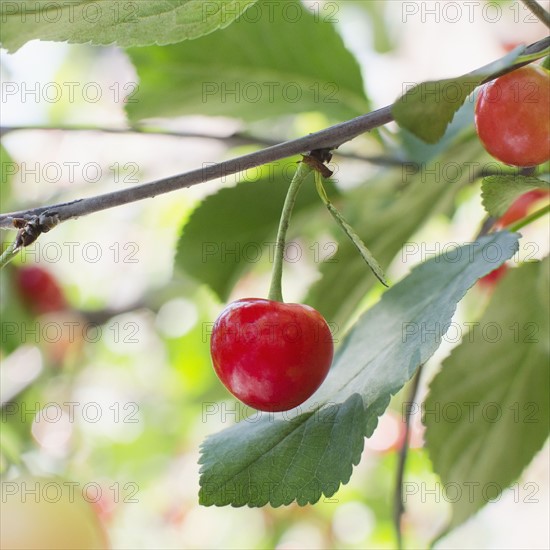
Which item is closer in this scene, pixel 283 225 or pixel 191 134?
pixel 283 225

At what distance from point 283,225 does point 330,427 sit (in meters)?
0.12

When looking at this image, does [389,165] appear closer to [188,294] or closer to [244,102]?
[244,102]

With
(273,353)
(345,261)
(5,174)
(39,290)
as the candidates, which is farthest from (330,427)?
(39,290)

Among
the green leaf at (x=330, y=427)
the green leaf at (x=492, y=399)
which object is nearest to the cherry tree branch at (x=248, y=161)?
the green leaf at (x=330, y=427)

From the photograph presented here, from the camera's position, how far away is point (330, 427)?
440 mm

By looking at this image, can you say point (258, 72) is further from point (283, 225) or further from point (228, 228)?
point (283, 225)

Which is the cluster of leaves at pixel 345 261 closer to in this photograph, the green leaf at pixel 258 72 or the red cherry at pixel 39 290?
the green leaf at pixel 258 72

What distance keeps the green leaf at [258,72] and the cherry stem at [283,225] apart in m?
0.38

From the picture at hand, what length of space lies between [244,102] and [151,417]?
105 centimetres

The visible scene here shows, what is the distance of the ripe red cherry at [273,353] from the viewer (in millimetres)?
421

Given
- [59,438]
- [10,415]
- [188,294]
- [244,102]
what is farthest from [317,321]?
[59,438]

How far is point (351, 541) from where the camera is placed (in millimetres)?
1765

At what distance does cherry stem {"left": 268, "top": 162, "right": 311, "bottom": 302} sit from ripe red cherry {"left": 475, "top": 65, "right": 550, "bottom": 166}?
10 centimetres

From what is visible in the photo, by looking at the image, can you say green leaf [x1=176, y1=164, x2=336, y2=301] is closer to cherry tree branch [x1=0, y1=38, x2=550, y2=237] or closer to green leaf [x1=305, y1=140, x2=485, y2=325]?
green leaf [x1=305, y1=140, x2=485, y2=325]
